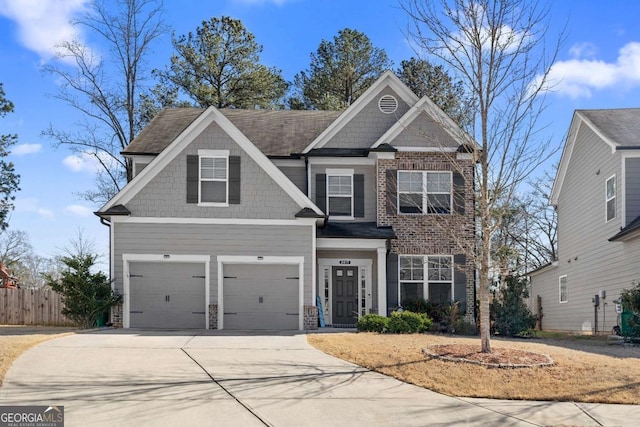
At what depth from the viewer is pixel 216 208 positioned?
2142 cm

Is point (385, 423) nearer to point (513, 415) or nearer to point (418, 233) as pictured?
point (513, 415)

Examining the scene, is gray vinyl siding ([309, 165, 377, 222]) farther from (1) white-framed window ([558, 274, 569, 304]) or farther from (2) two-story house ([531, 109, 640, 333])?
(1) white-framed window ([558, 274, 569, 304])

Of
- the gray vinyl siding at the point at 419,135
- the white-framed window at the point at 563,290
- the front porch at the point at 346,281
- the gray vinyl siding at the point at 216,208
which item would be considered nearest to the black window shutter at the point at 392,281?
the front porch at the point at 346,281

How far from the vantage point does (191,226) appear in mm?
21312

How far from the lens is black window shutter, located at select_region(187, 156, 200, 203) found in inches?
843

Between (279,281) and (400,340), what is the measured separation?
5.45 m

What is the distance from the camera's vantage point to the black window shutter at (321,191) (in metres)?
24.1

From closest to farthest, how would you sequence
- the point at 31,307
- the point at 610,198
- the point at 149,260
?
the point at 149,260 < the point at 610,198 < the point at 31,307

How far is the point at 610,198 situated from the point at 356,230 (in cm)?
787

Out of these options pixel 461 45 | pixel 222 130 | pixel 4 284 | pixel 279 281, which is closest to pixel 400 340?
pixel 279 281

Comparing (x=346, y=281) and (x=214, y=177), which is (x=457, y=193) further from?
(x=214, y=177)

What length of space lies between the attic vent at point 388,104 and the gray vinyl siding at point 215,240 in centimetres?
594

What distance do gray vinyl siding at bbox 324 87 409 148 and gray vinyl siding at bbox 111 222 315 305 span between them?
179 inches

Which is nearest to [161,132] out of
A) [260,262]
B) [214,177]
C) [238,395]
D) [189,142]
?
[189,142]
